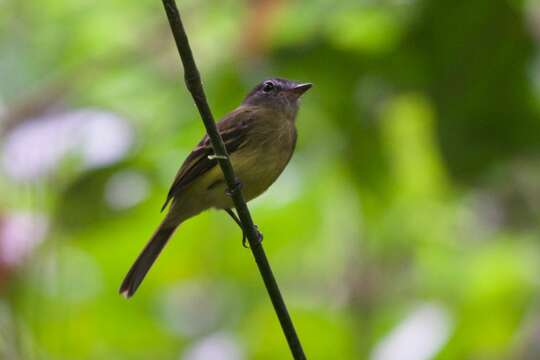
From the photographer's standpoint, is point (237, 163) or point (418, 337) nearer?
point (237, 163)

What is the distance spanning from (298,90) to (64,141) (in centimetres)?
90

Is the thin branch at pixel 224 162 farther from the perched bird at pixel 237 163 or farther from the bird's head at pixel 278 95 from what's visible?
the bird's head at pixel 278 95

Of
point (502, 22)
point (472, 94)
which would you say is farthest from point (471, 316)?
point (502, 22)

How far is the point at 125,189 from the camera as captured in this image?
12.2 ft

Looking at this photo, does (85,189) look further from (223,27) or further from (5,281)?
(223,27)

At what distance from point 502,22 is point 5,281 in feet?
6.46

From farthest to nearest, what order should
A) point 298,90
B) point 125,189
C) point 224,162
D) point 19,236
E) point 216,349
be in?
1. point 216,349
2. point 125,189
3. point 298,90
4. point 19,236
5. point 224,162

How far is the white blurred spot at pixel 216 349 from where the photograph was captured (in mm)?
3920

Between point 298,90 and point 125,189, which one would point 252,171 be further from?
point 125,189

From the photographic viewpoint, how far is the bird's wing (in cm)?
327

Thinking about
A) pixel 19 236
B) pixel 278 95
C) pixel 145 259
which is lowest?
pixel 145 259

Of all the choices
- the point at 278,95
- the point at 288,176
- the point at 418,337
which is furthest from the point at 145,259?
the point at 418,337

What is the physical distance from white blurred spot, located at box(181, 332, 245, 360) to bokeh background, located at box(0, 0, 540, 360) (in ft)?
0.04

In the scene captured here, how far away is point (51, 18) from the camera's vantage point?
17.9 ft
